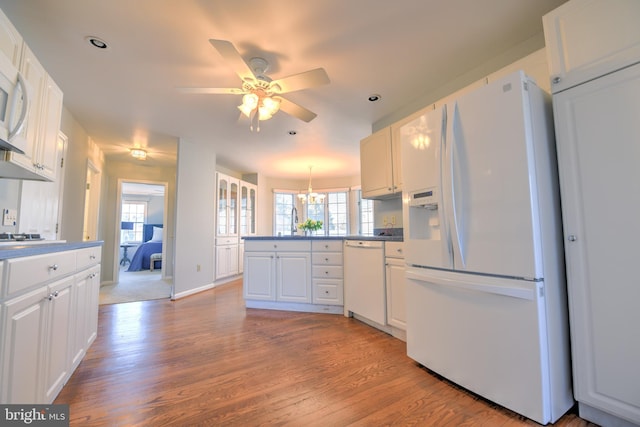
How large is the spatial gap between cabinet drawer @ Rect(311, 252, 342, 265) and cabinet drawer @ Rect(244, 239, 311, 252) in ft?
0.42

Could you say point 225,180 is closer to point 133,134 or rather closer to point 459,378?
point 133,134

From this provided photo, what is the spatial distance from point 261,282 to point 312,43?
2.62 m

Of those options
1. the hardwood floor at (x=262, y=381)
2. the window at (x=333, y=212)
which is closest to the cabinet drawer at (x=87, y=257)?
the hardwood floor at (x=262, y=381)

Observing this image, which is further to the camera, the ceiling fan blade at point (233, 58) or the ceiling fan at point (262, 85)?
the ceiling fan at point (262, 85)

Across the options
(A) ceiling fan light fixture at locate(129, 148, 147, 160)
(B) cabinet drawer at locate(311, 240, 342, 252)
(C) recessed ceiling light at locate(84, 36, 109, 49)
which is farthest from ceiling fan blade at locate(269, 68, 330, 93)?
(A) ceiling fan light fixture at locate(129, 148, 147, 160)

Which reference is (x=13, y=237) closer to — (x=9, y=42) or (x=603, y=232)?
(x=9, y=42)

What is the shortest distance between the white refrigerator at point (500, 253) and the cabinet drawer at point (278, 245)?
1743mm

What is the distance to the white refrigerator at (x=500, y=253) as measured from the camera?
1.33 m

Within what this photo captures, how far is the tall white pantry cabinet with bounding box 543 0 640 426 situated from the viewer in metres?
1.21

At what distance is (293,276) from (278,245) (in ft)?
1.37

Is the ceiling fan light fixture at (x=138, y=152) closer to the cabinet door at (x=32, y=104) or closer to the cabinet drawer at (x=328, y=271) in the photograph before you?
the cabinet door at (x=32, y=104)

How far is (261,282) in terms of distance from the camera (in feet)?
11.1

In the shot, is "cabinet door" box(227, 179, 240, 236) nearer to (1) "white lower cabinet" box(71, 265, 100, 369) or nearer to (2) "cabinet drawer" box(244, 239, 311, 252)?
(2) "cabinet drawer" box(244, 239, 311, 252)

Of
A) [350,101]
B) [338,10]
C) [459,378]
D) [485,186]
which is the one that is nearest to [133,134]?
[350,101]
